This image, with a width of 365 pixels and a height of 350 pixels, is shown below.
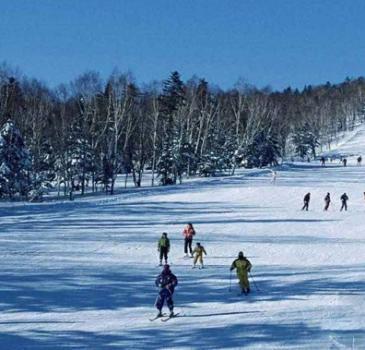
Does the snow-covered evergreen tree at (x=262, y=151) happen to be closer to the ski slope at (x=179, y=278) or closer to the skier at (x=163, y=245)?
the ski slope at (x=179, y=278)

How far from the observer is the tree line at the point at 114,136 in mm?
54781

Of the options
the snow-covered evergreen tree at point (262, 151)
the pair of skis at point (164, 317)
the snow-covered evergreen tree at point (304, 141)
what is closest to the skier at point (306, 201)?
the pair of skis at point (164, 317)

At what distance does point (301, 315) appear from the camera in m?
16.0

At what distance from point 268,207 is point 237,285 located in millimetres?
24100

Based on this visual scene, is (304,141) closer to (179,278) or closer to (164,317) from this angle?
(179,278)

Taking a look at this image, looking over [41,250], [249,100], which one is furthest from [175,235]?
[249,100]

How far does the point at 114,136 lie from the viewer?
5753cm

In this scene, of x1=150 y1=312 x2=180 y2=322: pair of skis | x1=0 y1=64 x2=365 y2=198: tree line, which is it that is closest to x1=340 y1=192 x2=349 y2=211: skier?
x1=0 y1=64 x2=365 y2=198: tree line

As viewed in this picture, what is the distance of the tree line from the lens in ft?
180

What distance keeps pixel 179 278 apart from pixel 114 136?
37.9 meters

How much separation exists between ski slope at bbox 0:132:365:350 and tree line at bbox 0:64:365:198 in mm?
13600

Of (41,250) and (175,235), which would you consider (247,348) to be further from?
(175,235)

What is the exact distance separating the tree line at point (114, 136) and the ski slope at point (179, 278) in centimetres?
1360

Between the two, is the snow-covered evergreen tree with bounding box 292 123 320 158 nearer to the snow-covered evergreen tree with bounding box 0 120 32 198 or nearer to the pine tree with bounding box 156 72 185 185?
the pine tree with bounding box 156 72 185 185
